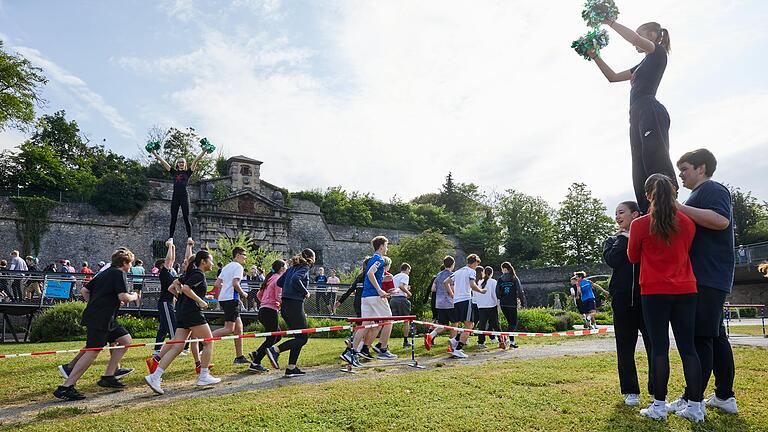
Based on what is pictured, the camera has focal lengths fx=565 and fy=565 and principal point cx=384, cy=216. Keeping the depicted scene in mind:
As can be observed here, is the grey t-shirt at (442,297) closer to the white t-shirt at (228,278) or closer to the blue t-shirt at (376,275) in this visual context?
the blue t-shirt at (376,275)

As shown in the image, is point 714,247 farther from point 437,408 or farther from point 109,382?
point 109,382

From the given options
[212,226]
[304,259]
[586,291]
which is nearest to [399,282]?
[304,259]

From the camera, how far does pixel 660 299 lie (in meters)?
4.65

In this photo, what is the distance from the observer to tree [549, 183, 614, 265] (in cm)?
5070

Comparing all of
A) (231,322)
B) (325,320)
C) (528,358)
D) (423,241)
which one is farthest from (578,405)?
(423,241)

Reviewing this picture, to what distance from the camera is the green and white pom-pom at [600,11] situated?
563cm

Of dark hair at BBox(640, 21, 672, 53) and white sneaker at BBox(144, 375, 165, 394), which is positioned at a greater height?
dark hair at BBox(640, 21, 672, 53)

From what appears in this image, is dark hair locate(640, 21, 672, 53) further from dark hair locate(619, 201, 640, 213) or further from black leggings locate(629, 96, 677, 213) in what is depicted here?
dark hair locate(619, 201, 640, 213)

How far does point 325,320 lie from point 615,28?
50.2 ft

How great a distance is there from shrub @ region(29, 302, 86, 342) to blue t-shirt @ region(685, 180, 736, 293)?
15.0 metres

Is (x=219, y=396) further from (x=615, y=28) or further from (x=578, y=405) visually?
(x=615, y=28)

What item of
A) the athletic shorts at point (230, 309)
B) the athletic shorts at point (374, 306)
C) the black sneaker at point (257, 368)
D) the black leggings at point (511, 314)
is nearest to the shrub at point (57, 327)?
the athletic shorts at point (230, 309)

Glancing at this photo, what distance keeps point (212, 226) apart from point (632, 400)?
1270 inches

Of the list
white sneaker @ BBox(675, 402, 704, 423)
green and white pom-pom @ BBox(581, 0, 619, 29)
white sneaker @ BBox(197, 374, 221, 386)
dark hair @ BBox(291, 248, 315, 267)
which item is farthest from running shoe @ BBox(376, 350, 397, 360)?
green and white pom-pom @ BBox(581, 0, 619, 29)
